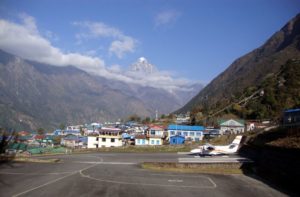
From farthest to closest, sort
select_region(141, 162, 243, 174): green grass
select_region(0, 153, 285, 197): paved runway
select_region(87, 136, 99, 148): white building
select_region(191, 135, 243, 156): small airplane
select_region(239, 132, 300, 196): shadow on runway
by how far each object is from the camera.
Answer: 1. select_region(87, 136, 99, 148): white building
2. select_region(191, 135, 243, 156): small airplane
3. select_region(141, 162, 243, 174): green grass
4. select_region(239, 132, 300, 196): shadow on runway
5. select_region(0, 153, 285, 197): paved runway

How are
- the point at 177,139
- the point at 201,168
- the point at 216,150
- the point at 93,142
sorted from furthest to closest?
the point at 93,142, the point at 177,139, the point at 216,150, the point at 201,168

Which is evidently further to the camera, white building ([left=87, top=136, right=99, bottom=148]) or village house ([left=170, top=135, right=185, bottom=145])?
white building ([left=87, top=136, right=99, bottom=148])

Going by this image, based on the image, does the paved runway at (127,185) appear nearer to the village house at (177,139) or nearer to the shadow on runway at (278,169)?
the shadow on runway at (278,169)

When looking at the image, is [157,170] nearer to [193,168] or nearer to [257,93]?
[193,168]

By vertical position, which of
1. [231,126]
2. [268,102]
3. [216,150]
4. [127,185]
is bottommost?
[127,185]

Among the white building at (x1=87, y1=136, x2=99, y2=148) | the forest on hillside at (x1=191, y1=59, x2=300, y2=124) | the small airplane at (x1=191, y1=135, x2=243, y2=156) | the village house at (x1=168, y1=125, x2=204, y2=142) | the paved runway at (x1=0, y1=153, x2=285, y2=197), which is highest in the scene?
the forest on hillside at (x1=191, y1=59, x2=300, y2=124)

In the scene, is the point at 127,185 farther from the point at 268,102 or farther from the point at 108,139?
the point at 268,102

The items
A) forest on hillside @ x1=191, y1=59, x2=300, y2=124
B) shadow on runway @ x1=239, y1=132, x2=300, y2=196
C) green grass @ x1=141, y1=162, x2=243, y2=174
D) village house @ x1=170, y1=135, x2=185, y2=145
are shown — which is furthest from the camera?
forest on hillside @ x1=191, y1=59, x2=300, y2=124

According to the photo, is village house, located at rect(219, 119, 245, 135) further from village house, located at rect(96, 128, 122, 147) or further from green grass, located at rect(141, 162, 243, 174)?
green grass, located at rect(141, 162, 243, 174)

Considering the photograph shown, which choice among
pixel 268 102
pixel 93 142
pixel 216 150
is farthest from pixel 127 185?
pixel 268 102

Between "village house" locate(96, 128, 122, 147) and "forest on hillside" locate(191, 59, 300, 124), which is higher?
"forest on hillside" locate(191, 59, 300, 124)

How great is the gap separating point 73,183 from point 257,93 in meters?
122

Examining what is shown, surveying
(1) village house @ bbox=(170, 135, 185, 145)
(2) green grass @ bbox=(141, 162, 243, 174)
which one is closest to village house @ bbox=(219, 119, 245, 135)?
(1) village house @ bbox=(170, 135, 185, 145)

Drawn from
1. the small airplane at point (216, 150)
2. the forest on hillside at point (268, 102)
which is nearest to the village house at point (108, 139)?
the forest on hillside at point (268, 102)
